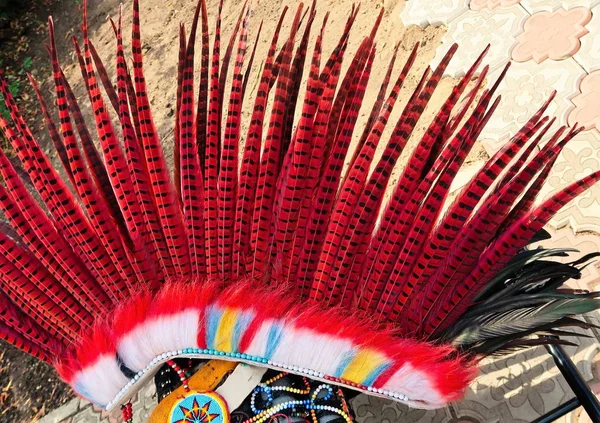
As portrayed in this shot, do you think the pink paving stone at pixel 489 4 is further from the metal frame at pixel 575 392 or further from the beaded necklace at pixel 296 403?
the beaded necklace at pixel 296 403

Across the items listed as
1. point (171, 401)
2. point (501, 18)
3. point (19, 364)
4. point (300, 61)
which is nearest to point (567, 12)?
point (501, 18)

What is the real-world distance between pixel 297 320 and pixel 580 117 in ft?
5.05

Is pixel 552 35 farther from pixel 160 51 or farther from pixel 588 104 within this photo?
pixel 160 51

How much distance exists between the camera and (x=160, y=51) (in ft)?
10.5

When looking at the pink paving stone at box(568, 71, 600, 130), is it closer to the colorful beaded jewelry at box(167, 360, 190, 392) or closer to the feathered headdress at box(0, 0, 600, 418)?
the feathered headdress at box(0, 0, 600, 418)

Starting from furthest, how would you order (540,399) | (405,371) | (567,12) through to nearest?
1. (567,12)
2. (540,399)
3. (405,371)

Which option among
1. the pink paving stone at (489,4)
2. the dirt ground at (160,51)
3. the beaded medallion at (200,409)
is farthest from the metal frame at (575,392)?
the pink paving stone at (489,4)

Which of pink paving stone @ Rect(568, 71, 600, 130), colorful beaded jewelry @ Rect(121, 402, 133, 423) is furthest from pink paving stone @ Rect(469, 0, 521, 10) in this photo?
colorful beaded jewelry @ Rect(121, 402, 133, 423)

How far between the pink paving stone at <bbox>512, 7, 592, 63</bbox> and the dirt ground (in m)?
0.32

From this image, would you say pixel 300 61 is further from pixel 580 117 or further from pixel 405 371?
pixel 580 117

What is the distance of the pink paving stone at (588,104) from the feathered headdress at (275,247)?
45.2 inches

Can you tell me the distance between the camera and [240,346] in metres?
0.92

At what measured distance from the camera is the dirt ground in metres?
2.21

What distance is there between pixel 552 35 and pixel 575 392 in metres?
1.55
